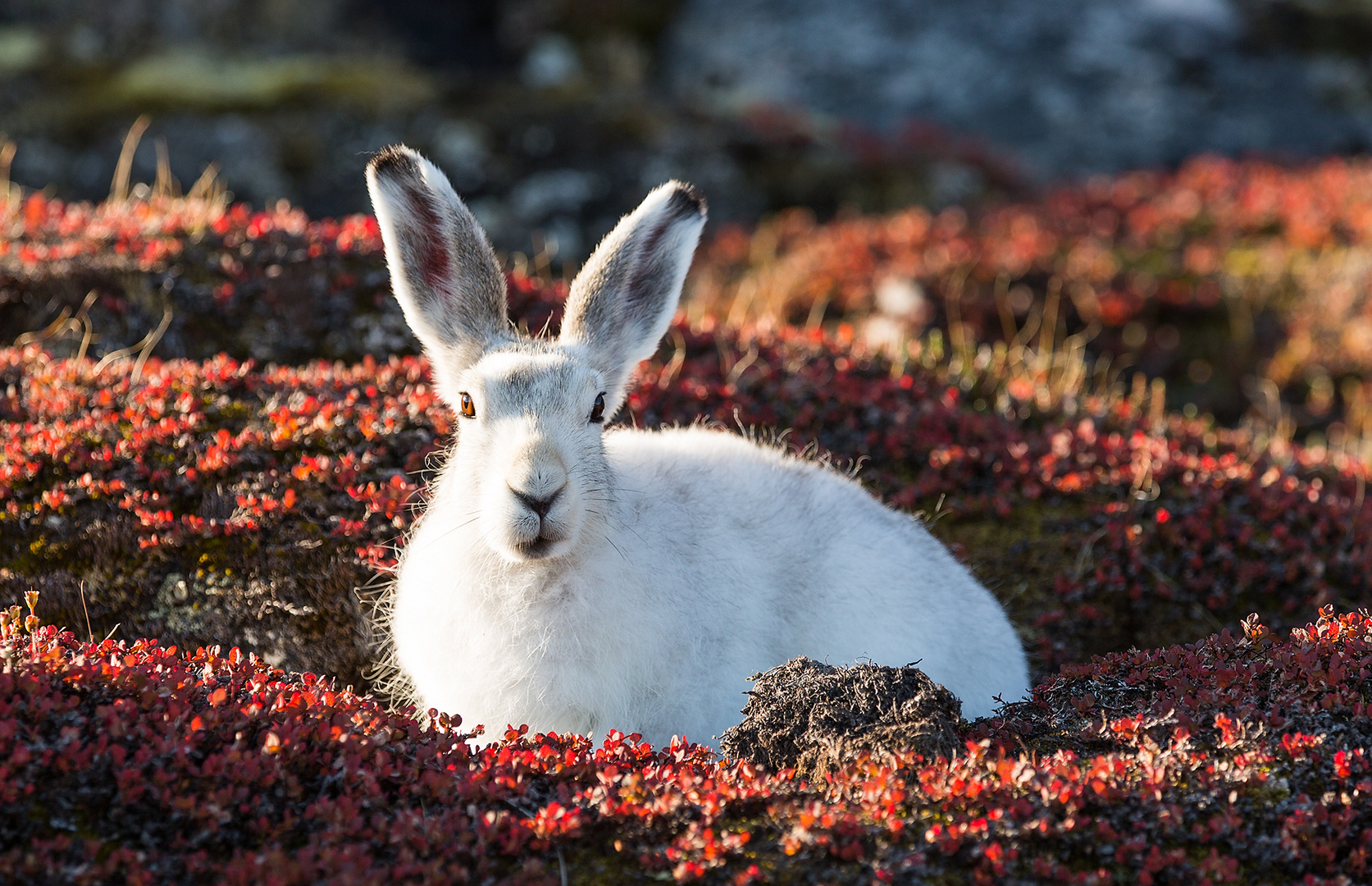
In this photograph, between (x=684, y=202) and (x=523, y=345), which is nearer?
(x=523, y=345)

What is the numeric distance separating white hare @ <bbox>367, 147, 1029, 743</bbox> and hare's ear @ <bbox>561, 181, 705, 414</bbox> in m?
0.01

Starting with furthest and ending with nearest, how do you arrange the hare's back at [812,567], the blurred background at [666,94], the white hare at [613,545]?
the blurred background at [666,94]
the hare's back at [812,567]
the white hare at [613,545]

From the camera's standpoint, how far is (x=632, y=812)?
14.3 ft

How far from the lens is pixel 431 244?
6.14m

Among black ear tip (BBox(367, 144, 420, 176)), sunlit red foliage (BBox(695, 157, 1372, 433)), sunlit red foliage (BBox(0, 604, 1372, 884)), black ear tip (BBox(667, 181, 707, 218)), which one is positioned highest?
sunlit red foliage (BBox(695, 157, 1372, 433))

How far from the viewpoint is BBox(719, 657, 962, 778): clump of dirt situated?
16.0 feet

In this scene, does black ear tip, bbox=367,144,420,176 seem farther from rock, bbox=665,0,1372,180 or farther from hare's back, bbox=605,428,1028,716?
rock, bbox=665,0,1372,180

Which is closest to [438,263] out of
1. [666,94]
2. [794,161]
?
[794,161]

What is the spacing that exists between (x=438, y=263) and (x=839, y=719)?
11.1 ft

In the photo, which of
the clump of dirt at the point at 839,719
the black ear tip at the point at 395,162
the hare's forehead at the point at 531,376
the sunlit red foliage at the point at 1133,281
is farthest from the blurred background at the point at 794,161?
the clump of dirt at the point at 839,719

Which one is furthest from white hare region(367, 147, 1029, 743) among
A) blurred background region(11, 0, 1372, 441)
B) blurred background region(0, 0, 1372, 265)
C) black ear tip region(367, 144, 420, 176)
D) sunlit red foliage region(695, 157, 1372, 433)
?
blurred background region(0, 0, 1372, 265)

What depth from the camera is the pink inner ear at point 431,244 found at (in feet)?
19.6

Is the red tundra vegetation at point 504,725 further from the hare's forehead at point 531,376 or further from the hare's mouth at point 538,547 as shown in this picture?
the hare's forehead at point 531,376

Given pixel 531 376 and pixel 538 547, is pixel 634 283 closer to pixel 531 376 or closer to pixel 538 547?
pixel 531 376
